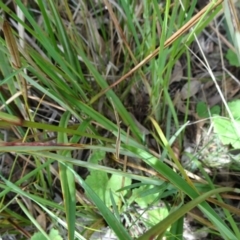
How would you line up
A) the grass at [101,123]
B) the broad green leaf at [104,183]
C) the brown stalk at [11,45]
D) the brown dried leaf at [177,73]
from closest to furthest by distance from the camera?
the brown stalk at [11,45]
the grass at [101,123]
the broad green leaf at [104,183]
the brown dried leaf at [177,73]

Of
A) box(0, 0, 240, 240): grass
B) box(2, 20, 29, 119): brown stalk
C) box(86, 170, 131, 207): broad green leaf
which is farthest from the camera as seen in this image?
box(86, 170, 131, 207): broad green leaf

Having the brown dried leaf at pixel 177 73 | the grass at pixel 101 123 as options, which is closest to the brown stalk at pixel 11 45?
the grass at pixel 101 123

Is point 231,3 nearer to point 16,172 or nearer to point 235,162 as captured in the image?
point 235,162

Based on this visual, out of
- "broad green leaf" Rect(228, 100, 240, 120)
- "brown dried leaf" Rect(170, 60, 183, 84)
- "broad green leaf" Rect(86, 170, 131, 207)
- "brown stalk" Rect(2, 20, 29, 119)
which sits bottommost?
"broad green leaf" Rect(86, 170, 131, 207)

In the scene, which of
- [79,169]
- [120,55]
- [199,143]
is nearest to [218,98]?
[199,143]

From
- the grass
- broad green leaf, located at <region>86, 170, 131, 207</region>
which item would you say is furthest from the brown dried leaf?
broad green leaf, located at <region>86, 170, 131, 207</region>

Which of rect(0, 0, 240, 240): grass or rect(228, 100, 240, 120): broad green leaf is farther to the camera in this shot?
rect(228, 100, 240, 120): broad green leaf

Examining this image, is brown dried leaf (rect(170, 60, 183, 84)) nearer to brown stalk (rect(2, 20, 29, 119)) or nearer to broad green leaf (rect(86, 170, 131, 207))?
broad green leaf (rect(86, 170, 131, 207))

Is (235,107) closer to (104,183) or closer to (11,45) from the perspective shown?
(104,183)

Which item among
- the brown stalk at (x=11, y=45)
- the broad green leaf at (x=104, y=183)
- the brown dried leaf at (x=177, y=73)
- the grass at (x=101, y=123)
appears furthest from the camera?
the brown dried leaf at (x=177, y=73)

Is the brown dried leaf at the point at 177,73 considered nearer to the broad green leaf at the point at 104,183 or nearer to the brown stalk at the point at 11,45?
the broad green leaf at the point at 104,183
